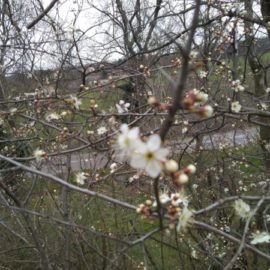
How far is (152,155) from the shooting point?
1280 mm

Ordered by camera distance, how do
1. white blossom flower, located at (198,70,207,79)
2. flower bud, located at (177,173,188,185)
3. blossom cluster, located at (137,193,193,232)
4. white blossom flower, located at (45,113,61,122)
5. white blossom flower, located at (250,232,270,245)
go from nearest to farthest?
1. flower bud, located at (177,173,188,185)
2. blossom cluster, located at (137,193,193,232)
3. white blossom flower, located at (250,232,270,245)
4. white blossom flower, located at (45,113,61,122)
5. white blossom flower, located at (198,70,207,79)

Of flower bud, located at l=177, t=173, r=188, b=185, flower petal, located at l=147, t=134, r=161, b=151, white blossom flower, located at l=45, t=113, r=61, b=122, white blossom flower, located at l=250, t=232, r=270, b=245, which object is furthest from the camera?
white blossom flower, located at l=45, t=113, r=61, b=122

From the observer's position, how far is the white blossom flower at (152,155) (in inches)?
49.9

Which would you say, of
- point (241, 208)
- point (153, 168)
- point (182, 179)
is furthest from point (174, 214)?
point (241, 208)

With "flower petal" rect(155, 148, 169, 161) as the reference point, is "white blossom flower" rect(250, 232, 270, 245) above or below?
below

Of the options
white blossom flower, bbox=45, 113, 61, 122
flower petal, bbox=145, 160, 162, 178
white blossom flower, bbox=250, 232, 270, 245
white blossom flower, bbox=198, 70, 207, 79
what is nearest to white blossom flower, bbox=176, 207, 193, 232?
flower petal, bbox=145, 160, 162, 178

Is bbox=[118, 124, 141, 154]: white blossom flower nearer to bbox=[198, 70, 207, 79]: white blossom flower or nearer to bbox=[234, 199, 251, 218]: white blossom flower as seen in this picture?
bbox=[234, 199, 251, 218]: white blossom flower

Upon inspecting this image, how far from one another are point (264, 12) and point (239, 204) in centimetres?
548

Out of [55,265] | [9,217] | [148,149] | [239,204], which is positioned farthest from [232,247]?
[148,149]

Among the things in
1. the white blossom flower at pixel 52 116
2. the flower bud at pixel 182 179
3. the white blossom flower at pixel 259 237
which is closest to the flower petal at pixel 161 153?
the flower bud at pixel 182 179

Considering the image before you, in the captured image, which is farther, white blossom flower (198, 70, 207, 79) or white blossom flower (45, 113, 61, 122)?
white blossom flower (198, 70, 207, 79)

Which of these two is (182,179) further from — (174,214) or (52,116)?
(52,116)

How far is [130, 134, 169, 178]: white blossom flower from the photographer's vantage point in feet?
4.16

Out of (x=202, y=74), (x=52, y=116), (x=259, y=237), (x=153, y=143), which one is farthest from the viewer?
(x=202, y=74)
